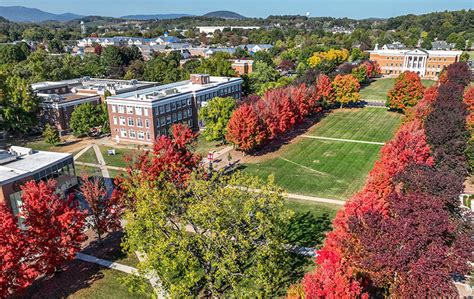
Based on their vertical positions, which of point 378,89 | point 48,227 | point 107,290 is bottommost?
point 107,290

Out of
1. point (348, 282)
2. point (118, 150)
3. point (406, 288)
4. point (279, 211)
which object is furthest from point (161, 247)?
point (118, 150)

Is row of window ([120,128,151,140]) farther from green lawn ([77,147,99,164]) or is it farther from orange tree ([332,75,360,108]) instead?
orange tree ([332,75,360,108])

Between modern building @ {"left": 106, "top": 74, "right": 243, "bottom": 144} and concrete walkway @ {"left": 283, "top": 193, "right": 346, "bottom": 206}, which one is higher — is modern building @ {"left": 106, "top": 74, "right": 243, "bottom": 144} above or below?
above

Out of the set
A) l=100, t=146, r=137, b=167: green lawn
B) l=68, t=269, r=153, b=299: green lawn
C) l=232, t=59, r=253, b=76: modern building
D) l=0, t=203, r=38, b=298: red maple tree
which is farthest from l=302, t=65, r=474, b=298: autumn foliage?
l=232, t=59, r=253, b=76: modern building

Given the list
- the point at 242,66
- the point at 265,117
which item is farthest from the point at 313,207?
the point at 242,66

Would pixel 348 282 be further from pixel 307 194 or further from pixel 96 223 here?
pixel 307 194

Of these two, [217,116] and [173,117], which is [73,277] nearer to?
[217,116]

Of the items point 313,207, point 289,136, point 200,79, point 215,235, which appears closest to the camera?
point 215,235
